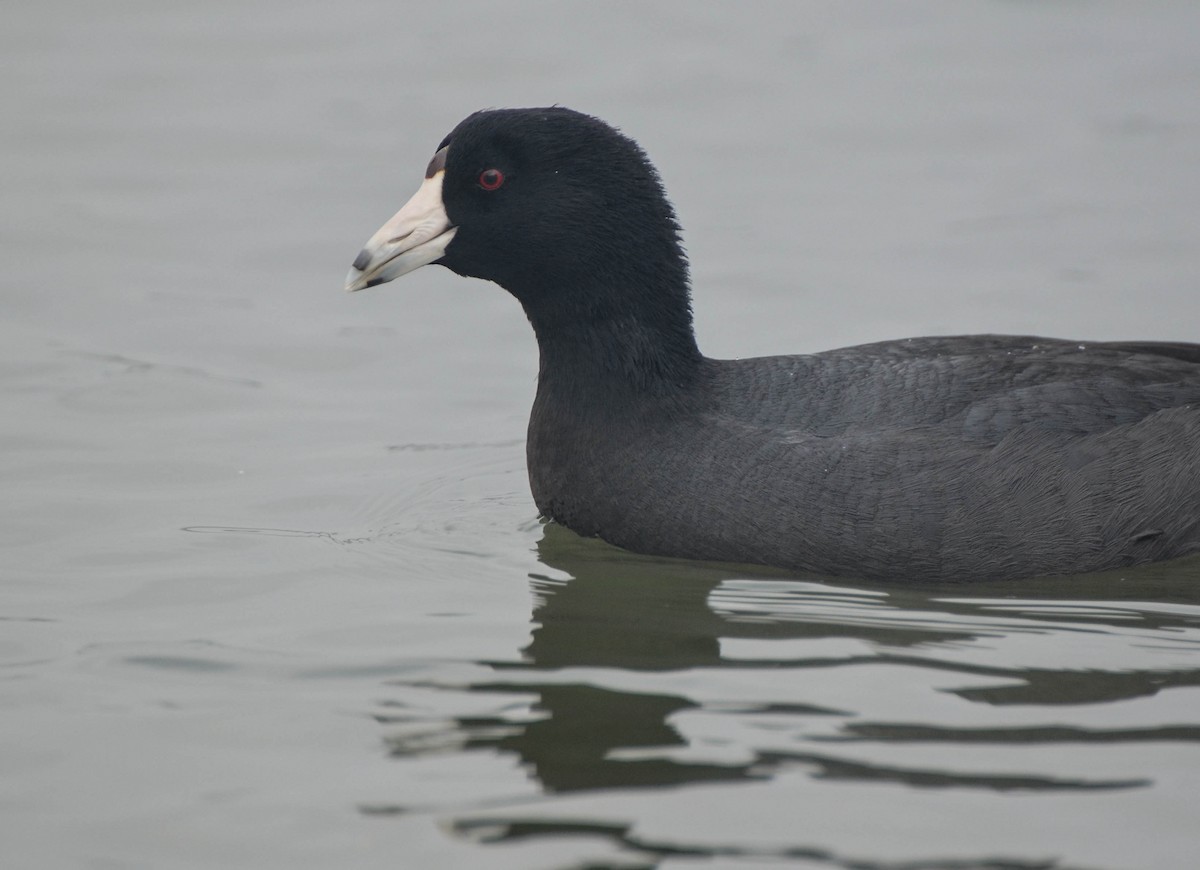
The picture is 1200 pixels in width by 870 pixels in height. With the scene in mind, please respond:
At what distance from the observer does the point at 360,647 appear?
718cm

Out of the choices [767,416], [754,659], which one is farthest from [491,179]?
[754,659]

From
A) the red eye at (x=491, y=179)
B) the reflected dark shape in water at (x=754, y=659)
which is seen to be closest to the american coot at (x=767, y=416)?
the red eye at (x=491, y=179)

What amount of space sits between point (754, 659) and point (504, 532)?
6.67ft

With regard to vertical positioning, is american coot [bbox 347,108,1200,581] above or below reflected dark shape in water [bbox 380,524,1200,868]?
above

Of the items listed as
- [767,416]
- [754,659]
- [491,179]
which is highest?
[491,179]

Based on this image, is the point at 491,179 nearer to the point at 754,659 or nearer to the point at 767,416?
the point at 767,416

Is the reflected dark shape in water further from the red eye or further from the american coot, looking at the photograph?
the red eye

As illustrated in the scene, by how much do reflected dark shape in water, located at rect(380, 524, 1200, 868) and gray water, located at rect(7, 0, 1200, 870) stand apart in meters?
0.02

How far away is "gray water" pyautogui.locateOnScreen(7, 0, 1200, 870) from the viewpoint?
5758 mm

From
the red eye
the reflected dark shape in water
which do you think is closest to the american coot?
the red eye

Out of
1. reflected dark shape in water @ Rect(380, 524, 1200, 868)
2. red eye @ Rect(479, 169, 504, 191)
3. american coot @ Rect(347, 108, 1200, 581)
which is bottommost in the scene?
reflected dark shape in water @ Rect(380, 524, 1200, 868)

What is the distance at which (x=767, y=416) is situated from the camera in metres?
7.95

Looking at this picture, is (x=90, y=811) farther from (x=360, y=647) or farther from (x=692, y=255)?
(x=692, y=255)

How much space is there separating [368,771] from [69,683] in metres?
1.40
